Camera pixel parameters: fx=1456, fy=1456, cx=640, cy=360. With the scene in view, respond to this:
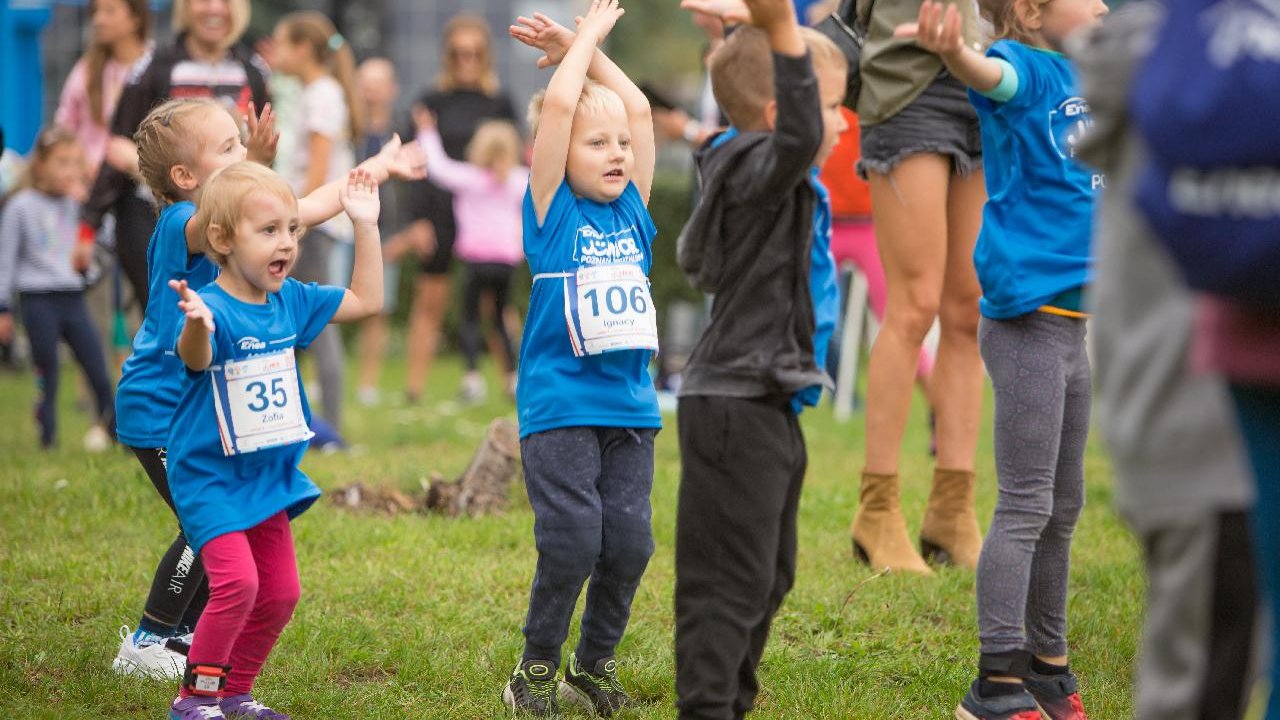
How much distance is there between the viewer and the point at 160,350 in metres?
4.05

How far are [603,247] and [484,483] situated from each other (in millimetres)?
2551

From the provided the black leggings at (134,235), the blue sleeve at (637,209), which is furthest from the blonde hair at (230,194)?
the black leggings at (134,235)

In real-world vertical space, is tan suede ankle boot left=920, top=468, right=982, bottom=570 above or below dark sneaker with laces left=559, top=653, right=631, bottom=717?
above

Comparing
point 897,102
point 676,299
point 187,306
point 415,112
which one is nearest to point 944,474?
point 897,102

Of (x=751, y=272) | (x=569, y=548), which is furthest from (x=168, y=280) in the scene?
(x=751, y=272)

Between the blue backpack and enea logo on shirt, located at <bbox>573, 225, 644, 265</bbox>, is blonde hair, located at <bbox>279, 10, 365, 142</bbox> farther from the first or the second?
the blue backpack

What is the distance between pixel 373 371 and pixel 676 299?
11.4 feet

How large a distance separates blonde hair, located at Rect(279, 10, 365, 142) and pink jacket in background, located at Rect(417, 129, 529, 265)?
1924 millimetres

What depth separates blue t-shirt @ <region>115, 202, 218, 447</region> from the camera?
3951mm

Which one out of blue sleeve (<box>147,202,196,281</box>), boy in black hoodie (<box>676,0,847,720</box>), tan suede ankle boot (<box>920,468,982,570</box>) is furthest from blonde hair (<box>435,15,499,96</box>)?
boy in black hoodie (<box>676,0,847,720</box>)

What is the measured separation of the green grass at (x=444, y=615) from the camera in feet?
12.8

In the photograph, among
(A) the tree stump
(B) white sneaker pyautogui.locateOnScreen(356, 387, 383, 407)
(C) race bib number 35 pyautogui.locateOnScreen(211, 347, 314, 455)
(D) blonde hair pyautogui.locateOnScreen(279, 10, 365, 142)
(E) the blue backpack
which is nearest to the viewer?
(E) the blue backpack

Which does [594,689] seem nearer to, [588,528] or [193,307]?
[588,528]

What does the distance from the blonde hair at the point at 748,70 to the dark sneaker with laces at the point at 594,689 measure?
1493mm
